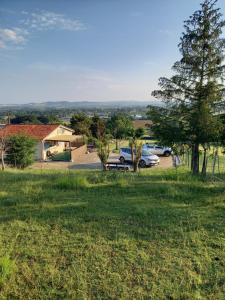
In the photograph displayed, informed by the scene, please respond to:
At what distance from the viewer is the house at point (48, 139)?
3112 centimetres

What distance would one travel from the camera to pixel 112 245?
3.73m

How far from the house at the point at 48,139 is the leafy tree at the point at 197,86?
1869cm

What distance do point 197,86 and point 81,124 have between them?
30.8 m

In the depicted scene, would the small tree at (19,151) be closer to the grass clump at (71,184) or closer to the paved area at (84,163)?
the paved area at (84,163)

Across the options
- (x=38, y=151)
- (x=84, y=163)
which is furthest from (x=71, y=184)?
(x=38, y=151)

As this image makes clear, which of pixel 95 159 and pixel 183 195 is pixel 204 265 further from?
pixel 95 159

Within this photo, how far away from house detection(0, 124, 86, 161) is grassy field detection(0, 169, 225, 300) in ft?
78.2

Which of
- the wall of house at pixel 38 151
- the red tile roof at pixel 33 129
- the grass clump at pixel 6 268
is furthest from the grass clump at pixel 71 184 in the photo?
the red tile roof at pixel 33 129

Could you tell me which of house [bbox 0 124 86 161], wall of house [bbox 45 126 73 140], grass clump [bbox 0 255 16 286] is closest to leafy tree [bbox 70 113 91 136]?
wall of house [bbox 45 126 73 140]

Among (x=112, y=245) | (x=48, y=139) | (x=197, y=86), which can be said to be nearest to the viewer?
(x=112, y=245)

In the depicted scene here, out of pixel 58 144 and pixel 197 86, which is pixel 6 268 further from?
pixel 58 144

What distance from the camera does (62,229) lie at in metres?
4.18

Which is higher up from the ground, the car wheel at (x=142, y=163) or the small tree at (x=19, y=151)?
the small tree at (x=19, y=151)

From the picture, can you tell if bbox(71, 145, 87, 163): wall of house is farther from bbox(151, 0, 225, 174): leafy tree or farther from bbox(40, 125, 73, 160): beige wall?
bbox(151, 0, 225, 174): leafy tree
